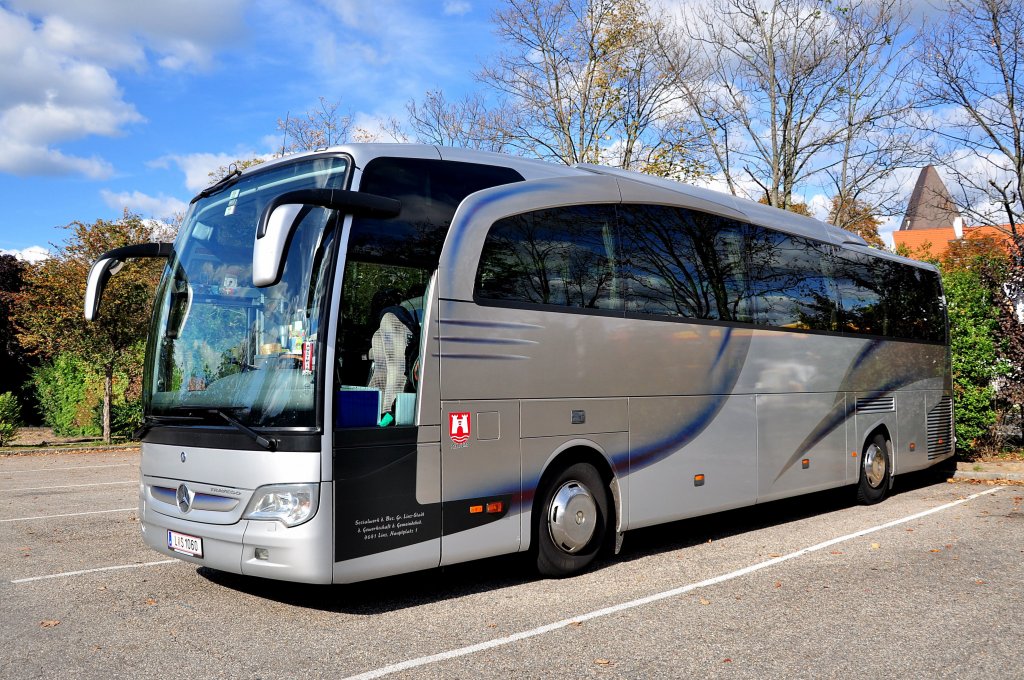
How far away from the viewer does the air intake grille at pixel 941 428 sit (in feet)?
45.9

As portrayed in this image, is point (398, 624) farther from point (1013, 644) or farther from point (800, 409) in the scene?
point (800, 409)

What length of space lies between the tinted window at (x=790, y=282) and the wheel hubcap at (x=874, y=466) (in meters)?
2.14

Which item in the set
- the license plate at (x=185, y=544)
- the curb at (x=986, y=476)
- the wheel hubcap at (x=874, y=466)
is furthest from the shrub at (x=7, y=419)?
the curb at (x=986, y=476)

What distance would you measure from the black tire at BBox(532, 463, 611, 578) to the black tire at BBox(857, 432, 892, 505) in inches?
227

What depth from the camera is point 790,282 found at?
421 inches

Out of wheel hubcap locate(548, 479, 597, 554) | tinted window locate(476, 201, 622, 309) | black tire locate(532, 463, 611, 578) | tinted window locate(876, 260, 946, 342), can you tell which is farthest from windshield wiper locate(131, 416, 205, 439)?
tinted window locate(876, 260, 946, 342)

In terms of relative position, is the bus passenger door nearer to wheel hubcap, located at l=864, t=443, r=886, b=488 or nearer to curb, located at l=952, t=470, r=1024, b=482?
wheel hubcap, located at l=864, t=443, r=886, b=488

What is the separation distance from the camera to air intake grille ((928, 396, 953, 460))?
45.9 ft

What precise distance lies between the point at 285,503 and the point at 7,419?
21404 millimetres

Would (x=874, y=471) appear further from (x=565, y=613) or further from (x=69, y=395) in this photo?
(x=69, y=395)

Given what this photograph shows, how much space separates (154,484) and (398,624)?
2.35 metres

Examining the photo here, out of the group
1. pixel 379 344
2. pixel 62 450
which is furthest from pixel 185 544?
pixel 62 450

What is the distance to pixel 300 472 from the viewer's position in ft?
19.5

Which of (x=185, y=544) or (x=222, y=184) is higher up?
(x=222, y=184)
